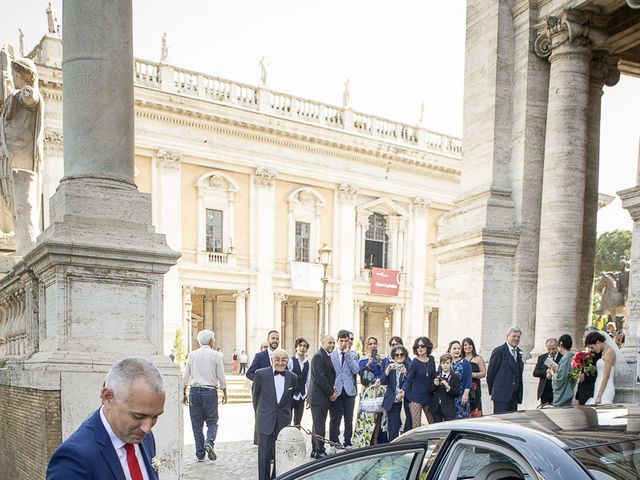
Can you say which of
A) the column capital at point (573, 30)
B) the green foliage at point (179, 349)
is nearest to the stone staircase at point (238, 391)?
the green foliage at point (179, 349)

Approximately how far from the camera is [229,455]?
9430 millimetres

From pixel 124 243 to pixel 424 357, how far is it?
455cm

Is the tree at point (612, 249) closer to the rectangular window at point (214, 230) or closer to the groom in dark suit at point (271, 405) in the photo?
the rectangular window at point (214, 230)

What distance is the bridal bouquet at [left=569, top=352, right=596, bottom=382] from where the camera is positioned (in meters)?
7.41

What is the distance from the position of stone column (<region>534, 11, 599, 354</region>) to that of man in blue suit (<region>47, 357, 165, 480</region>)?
31.3 feet

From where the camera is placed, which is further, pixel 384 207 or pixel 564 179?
pixel 384 207

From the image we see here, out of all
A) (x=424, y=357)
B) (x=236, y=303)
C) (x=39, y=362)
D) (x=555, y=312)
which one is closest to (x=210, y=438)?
(x=424, y=357)

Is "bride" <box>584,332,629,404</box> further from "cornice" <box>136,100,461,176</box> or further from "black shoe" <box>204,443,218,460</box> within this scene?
"cornice" <box>136,100,461,176</box>

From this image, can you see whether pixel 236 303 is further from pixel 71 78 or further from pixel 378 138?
pixel 71 78

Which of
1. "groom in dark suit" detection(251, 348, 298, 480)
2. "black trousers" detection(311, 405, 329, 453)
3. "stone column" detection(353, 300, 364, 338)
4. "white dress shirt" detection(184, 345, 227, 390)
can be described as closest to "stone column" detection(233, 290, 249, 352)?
"stone column" detection(353, 300, 364, 338)

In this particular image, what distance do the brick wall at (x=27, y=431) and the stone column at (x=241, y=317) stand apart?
2499cm

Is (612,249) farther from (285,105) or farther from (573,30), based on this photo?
(573,30)

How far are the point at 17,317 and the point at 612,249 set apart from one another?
63787 mm

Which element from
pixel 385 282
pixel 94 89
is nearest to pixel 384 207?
pixel 385 282
